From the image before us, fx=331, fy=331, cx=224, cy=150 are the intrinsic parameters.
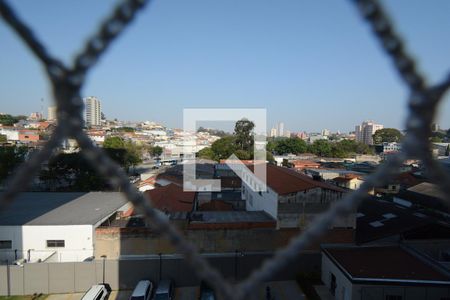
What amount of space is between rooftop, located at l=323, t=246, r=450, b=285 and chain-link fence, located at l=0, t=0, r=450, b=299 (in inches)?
278

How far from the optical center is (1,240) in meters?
8.70

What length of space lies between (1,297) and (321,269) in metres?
7.94

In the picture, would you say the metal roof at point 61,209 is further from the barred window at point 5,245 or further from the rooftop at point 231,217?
the rooftop at point 231,217

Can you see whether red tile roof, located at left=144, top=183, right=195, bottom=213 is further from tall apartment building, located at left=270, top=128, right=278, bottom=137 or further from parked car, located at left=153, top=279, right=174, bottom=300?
tall apartment building, located at left=270, top=128, right=278, bottom=137

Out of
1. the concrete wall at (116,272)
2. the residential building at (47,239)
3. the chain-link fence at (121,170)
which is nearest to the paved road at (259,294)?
the concrete wall at (116,272)

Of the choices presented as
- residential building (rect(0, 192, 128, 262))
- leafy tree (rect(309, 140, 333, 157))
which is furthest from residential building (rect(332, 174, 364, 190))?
leafy tree (rect(309, 140, 333, 157))

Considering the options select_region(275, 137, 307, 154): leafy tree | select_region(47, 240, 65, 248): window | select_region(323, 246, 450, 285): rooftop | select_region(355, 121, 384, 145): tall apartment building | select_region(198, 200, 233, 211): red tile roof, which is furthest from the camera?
select_region(355, 121, 384, 145): tall apartment building

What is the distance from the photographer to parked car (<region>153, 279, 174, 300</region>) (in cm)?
749

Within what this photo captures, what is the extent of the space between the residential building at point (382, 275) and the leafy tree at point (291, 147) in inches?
1383

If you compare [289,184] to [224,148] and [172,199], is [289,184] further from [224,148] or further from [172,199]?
[224,148]

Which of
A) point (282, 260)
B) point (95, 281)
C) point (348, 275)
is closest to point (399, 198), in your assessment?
point (348, 275)

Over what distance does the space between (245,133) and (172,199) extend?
729 inches

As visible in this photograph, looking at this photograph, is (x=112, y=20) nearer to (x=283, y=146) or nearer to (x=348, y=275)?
(x=348, y=275)

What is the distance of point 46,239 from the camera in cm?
873
